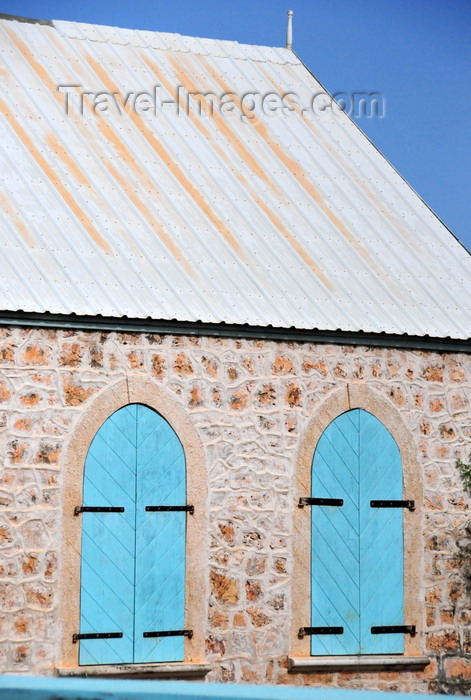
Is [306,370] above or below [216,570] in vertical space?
above

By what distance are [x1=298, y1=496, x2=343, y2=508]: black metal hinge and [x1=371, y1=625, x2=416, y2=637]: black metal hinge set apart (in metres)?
1.17

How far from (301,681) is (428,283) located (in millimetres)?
Result: 4124

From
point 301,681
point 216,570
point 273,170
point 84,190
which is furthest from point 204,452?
point 273,170

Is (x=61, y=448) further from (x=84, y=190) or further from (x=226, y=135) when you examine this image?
(x=226, y=135)

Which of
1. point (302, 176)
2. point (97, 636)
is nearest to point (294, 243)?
point (302, 176)

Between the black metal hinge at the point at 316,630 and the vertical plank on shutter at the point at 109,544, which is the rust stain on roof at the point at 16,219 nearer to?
the vertical plank on shutter at the point at 109,544

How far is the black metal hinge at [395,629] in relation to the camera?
9453mm

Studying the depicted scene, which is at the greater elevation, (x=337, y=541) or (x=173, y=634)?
(x=337, y=541)

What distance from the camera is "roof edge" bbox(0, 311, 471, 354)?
8.65 m

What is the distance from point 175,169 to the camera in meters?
10.8

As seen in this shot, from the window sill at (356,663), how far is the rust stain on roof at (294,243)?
3.46 meters

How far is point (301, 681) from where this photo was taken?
359 inches

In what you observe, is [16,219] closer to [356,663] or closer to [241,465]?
[241,465]

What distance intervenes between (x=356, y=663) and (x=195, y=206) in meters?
4.63
